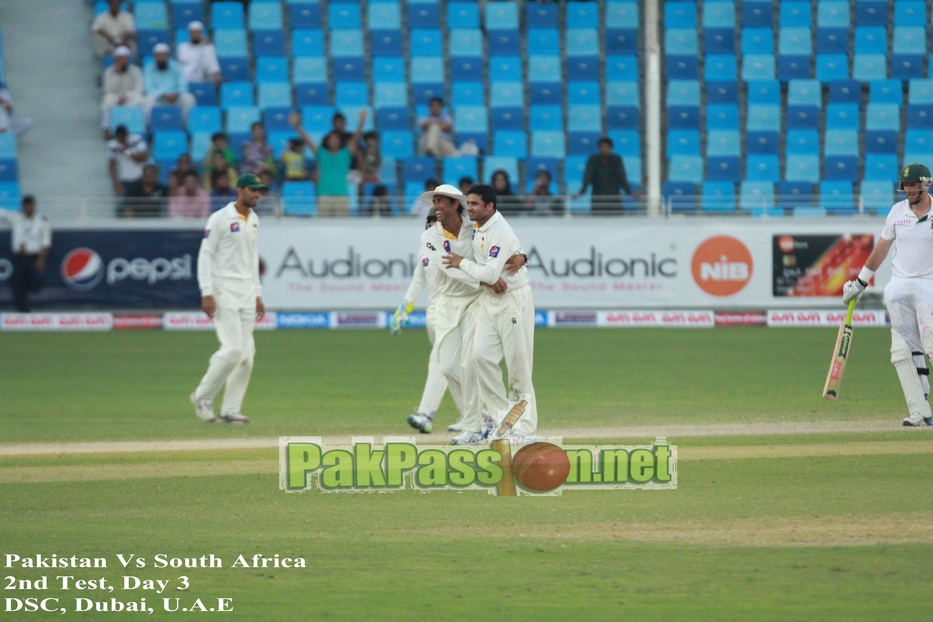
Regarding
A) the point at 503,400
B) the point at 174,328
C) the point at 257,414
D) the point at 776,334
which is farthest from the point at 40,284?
the point at 503,400

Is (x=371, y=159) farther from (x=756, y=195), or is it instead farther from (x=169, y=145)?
(x=756, y=195)

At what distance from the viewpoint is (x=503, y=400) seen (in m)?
8.77

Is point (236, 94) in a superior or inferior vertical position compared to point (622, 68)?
inferior

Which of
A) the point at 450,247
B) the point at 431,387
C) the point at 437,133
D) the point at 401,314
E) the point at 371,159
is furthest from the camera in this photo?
the point at 437,133

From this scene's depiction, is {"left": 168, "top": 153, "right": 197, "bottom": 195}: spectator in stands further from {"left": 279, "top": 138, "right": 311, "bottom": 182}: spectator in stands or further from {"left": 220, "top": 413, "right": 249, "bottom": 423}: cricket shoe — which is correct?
{"left": 220, "top": 413, "right": 249, "bottom": 423}: cricket shoe

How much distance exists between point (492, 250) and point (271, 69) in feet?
53.5

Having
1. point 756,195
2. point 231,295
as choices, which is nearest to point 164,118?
point 756,195

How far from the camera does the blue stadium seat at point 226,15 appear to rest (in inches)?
954

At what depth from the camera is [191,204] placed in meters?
19.4

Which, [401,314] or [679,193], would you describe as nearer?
[401,314]

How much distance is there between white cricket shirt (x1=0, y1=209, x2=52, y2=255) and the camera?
1877 cm

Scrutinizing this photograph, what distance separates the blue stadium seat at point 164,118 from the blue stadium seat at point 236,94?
109cm

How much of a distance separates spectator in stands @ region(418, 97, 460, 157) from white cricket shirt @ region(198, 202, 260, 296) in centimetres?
1075

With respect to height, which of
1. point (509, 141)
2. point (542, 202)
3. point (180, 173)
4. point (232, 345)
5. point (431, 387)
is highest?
point (509, 141)
